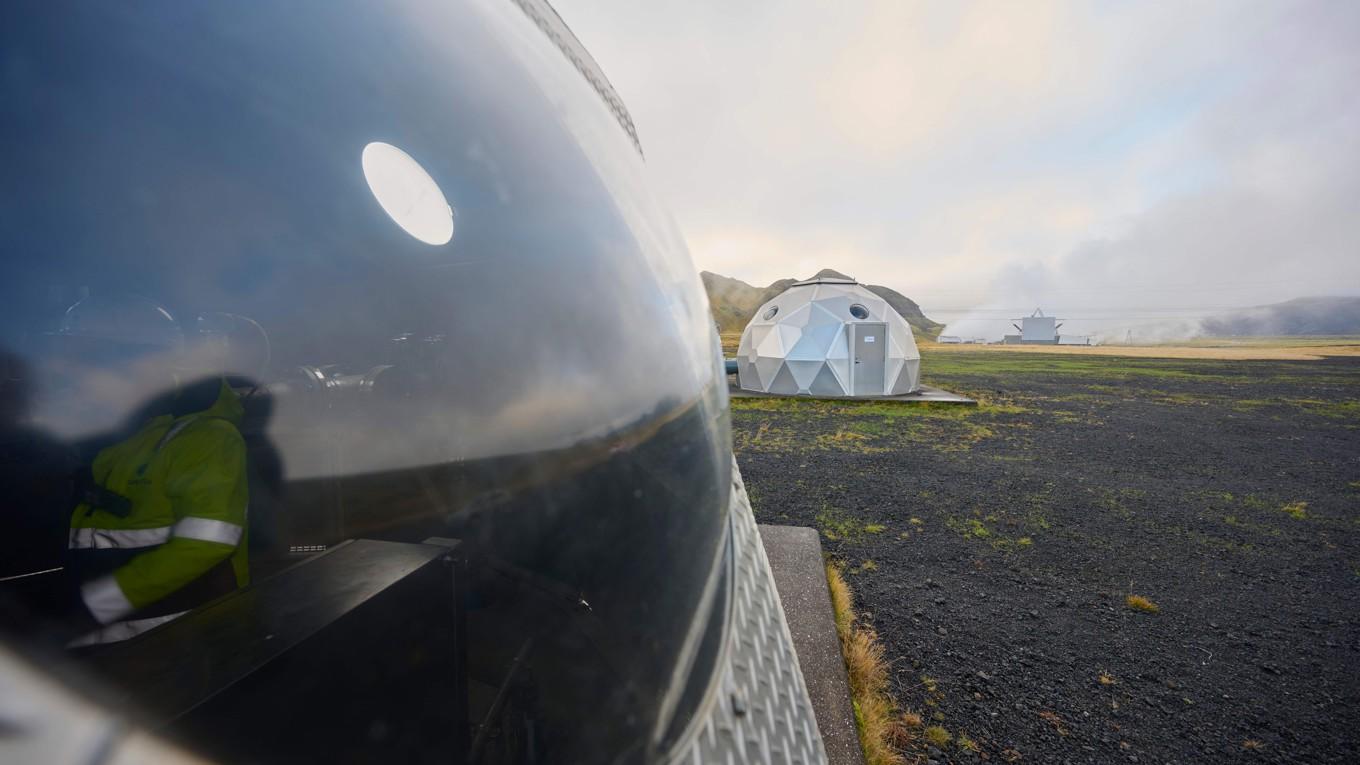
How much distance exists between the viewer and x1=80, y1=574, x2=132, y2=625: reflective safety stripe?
0.46 meters

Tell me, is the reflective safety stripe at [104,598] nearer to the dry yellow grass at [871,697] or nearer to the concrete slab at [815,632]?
the concrete slab at [815,632]

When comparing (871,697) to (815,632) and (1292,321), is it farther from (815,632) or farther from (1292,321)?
(1292,321)

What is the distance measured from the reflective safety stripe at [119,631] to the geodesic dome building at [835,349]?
15283mm

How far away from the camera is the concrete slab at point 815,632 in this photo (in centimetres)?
251

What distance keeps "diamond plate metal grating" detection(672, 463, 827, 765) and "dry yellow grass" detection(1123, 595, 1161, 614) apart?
4.52 meters

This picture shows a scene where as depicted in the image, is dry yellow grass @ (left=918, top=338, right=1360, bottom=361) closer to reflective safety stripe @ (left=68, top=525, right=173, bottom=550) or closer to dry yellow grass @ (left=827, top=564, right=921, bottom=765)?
dry yellow grass @ (left=827, top=564, right=921, bottom=765)

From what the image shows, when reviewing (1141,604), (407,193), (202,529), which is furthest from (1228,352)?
(202,529)

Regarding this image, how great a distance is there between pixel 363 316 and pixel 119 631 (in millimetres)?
344

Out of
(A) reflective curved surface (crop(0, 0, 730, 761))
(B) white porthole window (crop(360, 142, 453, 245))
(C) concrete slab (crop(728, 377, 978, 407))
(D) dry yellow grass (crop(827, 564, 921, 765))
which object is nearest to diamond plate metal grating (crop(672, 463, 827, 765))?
(A) reflective curved surface (crop(0, 0, 730, 761))

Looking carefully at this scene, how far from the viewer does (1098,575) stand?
4844 mm

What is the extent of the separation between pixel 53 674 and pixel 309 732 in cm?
20

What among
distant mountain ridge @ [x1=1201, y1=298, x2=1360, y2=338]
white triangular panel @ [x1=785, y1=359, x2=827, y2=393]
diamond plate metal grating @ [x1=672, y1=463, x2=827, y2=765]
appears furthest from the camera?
distant mountain ridge @ [x1=1201, y1=298, x2=1360, y2=338]

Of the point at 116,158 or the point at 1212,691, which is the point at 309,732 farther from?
the point at 1212,691

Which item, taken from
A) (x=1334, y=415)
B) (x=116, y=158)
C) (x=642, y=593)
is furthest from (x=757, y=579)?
(x=1334, y=415)
